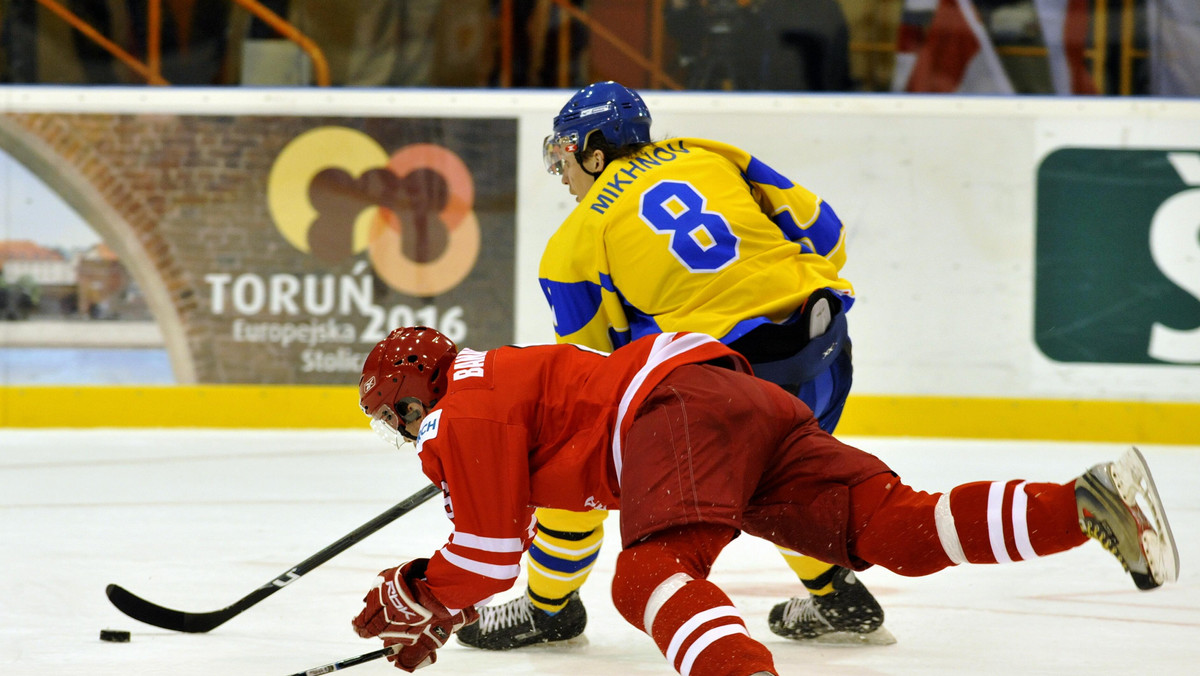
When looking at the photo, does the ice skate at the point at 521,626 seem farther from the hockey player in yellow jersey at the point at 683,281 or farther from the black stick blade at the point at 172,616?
the black stick blade at the point at 172,616

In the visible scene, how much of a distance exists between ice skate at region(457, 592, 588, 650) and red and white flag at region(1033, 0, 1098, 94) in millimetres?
4077

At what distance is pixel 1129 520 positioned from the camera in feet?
5.06

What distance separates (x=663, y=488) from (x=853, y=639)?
0.90 m

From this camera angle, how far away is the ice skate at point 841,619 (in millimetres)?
2373

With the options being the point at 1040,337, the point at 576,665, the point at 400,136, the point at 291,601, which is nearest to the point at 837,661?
the point at 576,665

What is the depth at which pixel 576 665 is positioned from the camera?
2.20 meters

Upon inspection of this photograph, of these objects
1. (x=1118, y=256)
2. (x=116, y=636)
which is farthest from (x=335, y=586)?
(x=1118, y=256)

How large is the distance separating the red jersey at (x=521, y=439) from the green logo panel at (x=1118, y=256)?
383 cm

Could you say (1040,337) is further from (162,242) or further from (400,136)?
(162,242)

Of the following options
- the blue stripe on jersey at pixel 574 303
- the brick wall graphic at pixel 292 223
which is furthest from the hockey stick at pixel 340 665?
the brick wall graphic at pixel 292 223

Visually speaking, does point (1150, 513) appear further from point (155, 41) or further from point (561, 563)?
point (155, 41)

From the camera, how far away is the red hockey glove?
175cm

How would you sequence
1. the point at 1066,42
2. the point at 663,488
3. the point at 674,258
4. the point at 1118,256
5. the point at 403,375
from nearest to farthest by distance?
1. the point at 663,488
2. the point at 403,375
3. the point at 674,258
4. the point at 1118,256
5. the point at 1066,42

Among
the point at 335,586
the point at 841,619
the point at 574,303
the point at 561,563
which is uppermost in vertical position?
the point at 574,303
